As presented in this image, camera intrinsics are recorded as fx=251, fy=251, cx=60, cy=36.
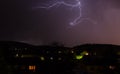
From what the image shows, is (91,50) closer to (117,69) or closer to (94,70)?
(94,70)

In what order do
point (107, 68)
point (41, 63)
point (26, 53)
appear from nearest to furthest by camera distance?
point (107, 68) → point (41, 63) → point (26, 53)

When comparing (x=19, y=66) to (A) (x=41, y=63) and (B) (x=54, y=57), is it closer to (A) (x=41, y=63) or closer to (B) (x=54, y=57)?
(A) (x=41, y=63)

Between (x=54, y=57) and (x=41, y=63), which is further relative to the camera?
(x=54, y=57)

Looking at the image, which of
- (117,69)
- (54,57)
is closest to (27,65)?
(117,69)

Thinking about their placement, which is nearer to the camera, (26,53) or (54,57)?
(26,53)

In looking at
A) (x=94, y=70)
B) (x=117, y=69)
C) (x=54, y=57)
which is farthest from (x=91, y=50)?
(x=117, y=69)

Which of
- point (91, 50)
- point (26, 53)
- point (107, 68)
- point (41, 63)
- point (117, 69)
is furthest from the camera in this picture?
point (91, 50)

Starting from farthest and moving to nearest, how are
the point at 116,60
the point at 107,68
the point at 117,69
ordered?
1. the point at 116,60
2. the point at 107,68
3. the point at 117,69

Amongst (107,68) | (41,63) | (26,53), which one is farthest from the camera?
(26,53)
